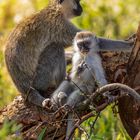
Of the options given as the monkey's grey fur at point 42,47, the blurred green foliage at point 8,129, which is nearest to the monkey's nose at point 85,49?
the monkey's grey fur at point 42,47

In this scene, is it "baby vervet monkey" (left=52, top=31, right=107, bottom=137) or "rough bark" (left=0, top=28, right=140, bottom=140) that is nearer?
"rough bark" (left=0, top=28, right=140, bottom=140)

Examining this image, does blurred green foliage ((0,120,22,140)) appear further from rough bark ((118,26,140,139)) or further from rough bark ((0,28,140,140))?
rough bark ((118,26,140,139))

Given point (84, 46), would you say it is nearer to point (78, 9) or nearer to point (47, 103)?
point (47, 103)

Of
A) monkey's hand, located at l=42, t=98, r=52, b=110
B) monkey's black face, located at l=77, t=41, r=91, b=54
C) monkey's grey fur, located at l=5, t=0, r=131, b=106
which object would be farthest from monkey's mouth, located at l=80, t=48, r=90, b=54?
monkey's hand, located at l=42, t=98, r=52, b=110

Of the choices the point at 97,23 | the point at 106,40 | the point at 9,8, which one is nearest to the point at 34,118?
the point at 106,40

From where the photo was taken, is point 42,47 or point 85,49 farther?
point 42,47

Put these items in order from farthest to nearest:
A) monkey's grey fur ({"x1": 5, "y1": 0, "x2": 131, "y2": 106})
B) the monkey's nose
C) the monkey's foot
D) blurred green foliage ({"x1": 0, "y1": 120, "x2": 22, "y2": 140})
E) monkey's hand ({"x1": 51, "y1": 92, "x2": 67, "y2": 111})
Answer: monkey's grey fur ({"x1": 5, "y1": 0, "x2": 131, "y2": 106}) < the monkey's nose < monkey's hand ({"x1": 51, "y1": 92, "x2": 67, "y2": 111}) < the monkey's foot < blurred green foliage ({"x1": 0, "y1": 120, "x2": 22, "y2": 140})

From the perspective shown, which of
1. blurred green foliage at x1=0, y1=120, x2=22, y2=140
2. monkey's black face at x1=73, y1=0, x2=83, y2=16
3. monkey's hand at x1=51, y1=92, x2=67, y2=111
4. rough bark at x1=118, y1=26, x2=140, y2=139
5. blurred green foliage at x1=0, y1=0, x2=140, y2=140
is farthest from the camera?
blurred green foliage at x1=0, y1=0, x2=140, y2=140

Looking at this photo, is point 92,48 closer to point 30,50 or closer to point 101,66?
point 101,66

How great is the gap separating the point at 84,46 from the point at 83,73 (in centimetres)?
30

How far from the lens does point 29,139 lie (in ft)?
24.4

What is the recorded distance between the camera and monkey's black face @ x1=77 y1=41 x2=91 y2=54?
760 centimetres

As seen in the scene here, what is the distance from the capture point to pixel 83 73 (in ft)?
24.9

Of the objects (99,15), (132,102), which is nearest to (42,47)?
(132,102)
